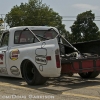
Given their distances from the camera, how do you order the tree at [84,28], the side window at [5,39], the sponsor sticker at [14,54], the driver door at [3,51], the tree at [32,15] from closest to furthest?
1. the sponsor sticker at [14,54]
2. the driver door at [3,51]
3. the side window at [5,39]
4. the tree at [32,15]
5. the tree at [84,28]

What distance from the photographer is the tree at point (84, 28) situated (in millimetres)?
64688

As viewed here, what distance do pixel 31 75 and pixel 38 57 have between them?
0.94 meters

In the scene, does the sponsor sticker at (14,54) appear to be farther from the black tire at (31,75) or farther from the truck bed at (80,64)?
the truck bed at (80,64)

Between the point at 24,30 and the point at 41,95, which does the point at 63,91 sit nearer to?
the point at 41,95

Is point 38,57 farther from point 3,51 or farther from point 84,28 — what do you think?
point 84,28

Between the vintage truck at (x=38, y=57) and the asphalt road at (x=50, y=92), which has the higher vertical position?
the vintage truck at (x=38, y=57)

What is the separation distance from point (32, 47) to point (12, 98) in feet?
6.47

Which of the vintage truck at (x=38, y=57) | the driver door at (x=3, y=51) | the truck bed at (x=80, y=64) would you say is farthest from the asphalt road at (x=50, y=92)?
the driver door at (x=3, y=51)

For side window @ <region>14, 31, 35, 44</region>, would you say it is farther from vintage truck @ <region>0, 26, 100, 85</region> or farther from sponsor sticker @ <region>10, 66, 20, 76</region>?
sponsor sticker @ <region>10, 66, 20, 76</region>

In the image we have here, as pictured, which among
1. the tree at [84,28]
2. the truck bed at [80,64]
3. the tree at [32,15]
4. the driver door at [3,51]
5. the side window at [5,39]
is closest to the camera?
the truck bed at [80,64]

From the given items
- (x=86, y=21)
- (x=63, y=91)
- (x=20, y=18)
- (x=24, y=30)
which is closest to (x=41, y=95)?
(x=63, y=91)

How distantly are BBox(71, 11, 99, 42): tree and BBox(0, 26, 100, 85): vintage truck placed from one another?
55.2m

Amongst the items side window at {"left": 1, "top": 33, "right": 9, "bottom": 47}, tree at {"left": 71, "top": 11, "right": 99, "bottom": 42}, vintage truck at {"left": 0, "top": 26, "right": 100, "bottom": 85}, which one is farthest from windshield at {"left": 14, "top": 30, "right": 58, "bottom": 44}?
tree at {"left": 71, "top": 11, "right": 99, "bottom": 42}

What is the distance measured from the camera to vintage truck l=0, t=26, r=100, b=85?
7.50 metres
